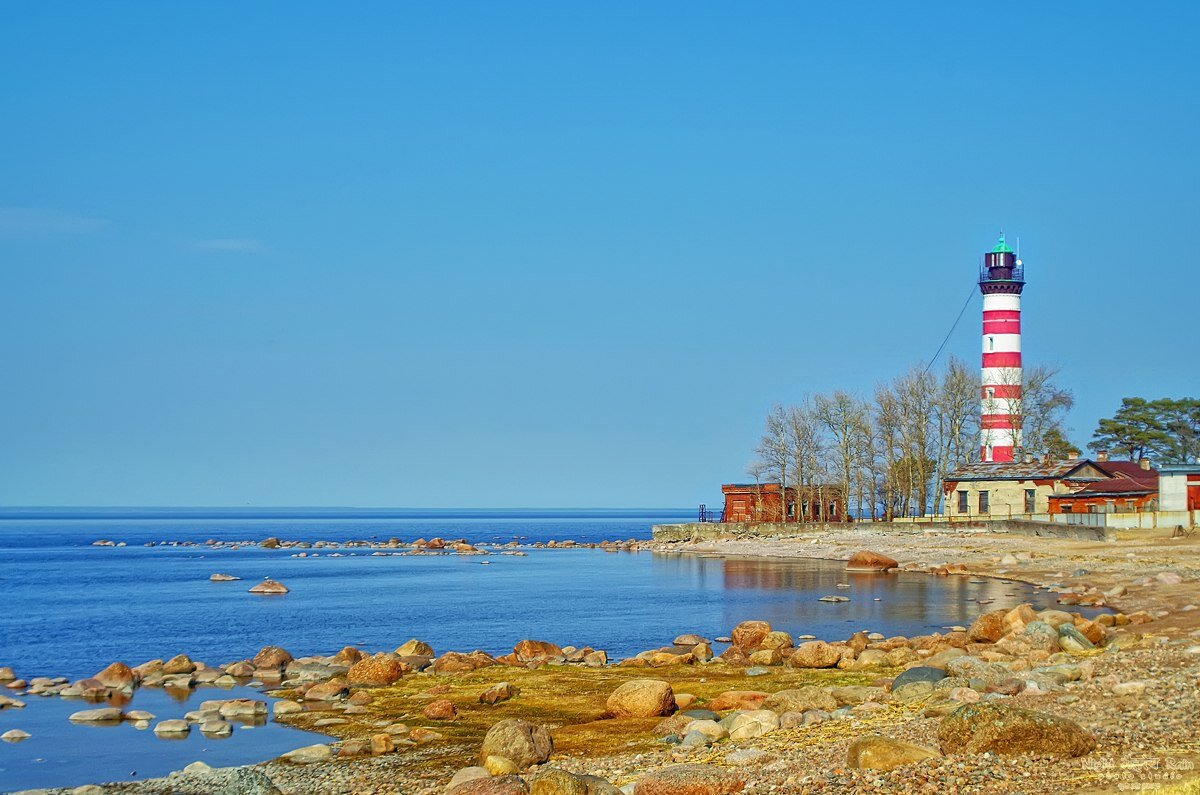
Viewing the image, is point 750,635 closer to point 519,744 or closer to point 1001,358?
point 519,744

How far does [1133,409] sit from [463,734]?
83.9 metres

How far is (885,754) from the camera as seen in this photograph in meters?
13.3

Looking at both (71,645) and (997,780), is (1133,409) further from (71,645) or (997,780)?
(997,780)

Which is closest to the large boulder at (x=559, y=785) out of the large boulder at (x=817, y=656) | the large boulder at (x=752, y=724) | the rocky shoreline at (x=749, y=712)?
the rocky shoreline at (x=749, y=712)

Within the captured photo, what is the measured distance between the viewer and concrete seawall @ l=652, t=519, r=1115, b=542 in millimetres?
56938

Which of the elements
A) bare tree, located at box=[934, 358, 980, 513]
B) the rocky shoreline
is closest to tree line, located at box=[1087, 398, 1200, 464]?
bare tree, located at box=[934, 358, 980, 513]

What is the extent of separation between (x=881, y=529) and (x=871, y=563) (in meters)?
19.4

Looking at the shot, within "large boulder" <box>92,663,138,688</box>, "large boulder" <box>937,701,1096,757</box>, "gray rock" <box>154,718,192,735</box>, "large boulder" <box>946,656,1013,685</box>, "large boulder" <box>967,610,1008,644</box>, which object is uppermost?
"large boulder" <box>937,701,1096,757</box>

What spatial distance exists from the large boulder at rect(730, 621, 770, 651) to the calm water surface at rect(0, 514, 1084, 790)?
140 inches

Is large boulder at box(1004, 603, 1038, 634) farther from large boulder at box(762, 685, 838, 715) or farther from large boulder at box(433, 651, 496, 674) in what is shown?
large boulder at box(433, 651, 496, 674)

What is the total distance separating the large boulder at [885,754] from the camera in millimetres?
13203

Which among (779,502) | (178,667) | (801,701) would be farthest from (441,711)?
(779,502)

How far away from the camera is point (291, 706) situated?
78.5 feet

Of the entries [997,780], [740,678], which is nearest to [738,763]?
[997,780]
